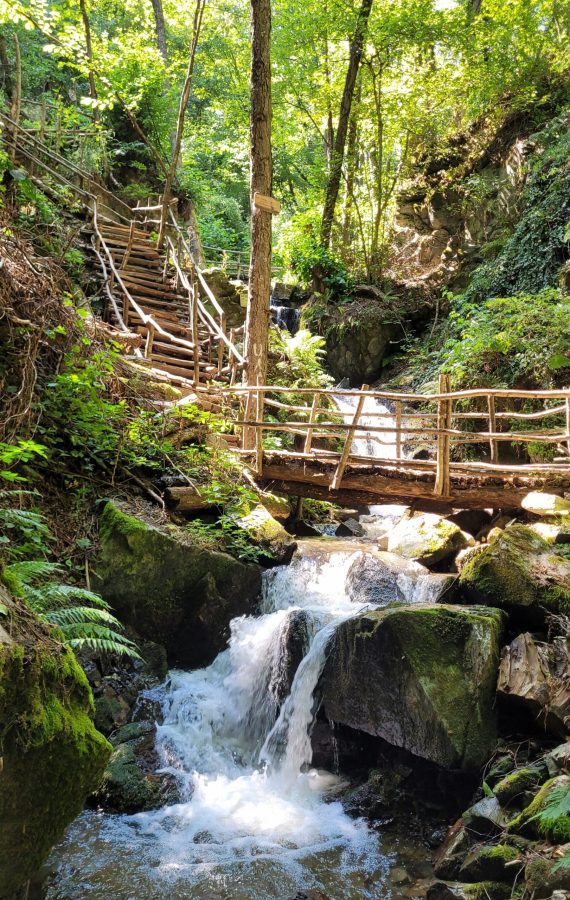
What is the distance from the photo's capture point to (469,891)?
3471mm

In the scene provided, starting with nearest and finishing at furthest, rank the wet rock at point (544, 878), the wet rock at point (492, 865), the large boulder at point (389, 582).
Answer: the wet rock at point (544, 878)
the wet rock at point (492, 865)
the large boulder at point (389, 582)

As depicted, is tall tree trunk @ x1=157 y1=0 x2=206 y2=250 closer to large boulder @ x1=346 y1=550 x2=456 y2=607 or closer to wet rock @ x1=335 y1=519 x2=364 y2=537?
wet rock @ x1=335 y1=519 x2=364 y2=537

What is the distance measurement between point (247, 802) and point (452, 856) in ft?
5.55

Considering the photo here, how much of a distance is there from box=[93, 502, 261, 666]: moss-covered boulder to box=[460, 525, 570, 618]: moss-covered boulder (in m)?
2.33

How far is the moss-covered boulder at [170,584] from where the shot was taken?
19.0 ft

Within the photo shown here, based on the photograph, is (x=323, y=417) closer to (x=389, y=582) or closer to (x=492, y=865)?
(x=389, y=582)

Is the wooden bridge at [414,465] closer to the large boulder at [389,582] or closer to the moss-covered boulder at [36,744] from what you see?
the large boulder at [389,582]

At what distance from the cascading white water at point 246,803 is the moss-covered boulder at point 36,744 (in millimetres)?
1386

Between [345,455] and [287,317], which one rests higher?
[287,317]

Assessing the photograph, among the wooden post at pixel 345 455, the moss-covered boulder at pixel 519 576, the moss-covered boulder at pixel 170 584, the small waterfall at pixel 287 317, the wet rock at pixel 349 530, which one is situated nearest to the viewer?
the moss-covered boulder at pixel 519 576

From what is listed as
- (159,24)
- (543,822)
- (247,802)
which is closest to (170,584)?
(247,802)

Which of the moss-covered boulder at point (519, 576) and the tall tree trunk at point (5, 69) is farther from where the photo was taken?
the tall tree trunk at point (5, 69)

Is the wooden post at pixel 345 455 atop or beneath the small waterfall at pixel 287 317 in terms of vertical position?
beneath

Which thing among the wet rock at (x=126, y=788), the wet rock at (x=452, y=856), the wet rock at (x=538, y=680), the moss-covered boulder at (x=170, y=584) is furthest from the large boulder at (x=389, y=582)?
the wet rock at (x=126, y=788)
